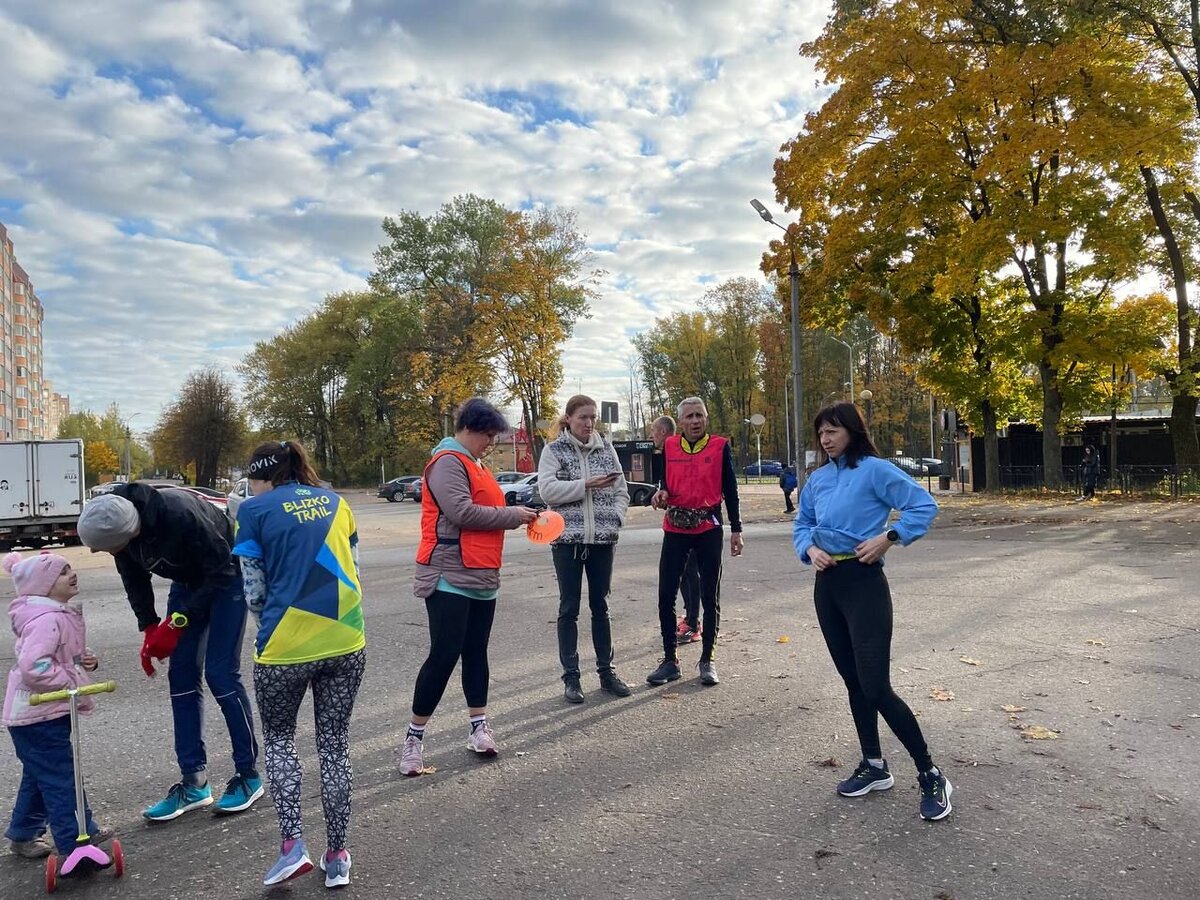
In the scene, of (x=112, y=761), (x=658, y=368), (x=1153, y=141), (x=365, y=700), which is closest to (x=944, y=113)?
(x=1153, y=141)

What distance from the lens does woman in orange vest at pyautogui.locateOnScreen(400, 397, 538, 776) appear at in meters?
4.31

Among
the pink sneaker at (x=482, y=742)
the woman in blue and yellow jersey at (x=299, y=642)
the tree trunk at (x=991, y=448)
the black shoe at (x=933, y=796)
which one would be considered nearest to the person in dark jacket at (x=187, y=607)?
the woman in blue and yellow jersey at (x=299, y=642)

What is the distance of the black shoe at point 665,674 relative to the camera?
6.00 meters

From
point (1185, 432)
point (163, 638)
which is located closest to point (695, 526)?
point (163, 638)

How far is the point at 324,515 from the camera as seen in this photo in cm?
337

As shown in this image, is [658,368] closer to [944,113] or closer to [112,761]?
[944,113]

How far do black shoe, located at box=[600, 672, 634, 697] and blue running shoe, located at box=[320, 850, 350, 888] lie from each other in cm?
269

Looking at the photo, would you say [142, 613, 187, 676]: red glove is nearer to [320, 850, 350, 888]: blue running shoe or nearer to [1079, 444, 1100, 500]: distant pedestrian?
[320, 850, 350, 888]: blue running shoe

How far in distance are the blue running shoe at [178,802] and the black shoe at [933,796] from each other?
10.5ft

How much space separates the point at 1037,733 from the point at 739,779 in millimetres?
1810

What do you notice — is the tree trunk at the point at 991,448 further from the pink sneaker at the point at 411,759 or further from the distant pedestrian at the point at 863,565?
the pink sneaker at the point at 411,759

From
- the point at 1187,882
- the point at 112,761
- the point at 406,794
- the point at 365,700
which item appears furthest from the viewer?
the point at 365,700

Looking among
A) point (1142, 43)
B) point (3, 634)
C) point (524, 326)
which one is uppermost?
point (1142, 43)

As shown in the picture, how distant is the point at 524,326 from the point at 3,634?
3080 cm
